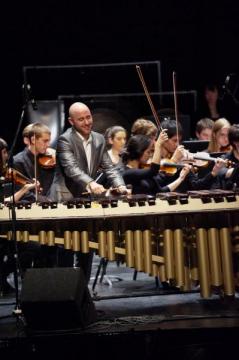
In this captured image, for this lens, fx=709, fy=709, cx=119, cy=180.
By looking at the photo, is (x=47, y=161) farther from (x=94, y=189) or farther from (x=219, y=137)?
(x=219, y=137)

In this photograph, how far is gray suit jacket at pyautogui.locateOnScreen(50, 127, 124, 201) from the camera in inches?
234

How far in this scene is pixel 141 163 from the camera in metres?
6.03

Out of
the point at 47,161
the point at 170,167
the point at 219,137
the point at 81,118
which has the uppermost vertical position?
the point at 81,118

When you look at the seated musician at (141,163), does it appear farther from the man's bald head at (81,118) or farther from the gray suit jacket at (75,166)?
the man's bald head at (81,118)

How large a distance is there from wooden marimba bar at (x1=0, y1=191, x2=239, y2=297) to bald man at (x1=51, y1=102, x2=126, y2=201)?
0.82 meters

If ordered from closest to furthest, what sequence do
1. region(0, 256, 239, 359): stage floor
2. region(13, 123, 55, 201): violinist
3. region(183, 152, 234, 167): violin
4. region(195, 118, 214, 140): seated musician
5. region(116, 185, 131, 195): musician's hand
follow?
1. region(0, 256, 239, 359): stage floor
2. region(116, 185, 131, 195): musician's hand
3. region(183, 152, 234, 167): violin
4. region(13, 123, 55, 201): violinist
5. region(195, 118, 214, 140): seated musician

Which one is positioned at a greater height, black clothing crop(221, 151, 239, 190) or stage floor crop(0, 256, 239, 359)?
black clothing crop(221, 151, 239, 190)

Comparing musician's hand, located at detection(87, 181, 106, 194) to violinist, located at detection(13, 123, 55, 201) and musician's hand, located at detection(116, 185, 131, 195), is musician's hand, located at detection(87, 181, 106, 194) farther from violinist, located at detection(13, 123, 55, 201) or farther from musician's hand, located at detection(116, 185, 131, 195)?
violinist, located at detection(13, 123, 55, 201)

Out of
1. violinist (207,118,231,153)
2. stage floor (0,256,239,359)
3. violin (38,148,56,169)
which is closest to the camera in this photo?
stage floor (0,256,239,359)

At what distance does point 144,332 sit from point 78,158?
77.4 inches

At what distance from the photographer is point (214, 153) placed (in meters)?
6.37

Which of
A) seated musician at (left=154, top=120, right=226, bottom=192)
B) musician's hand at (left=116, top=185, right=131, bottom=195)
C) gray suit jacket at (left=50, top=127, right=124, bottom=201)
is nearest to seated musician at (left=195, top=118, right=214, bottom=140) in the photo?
seated musician at (left=154, top=120, right=226, bottom=192)

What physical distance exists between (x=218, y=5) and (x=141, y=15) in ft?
3.43

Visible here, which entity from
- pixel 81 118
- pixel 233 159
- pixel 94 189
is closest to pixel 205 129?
pixel 233 159
